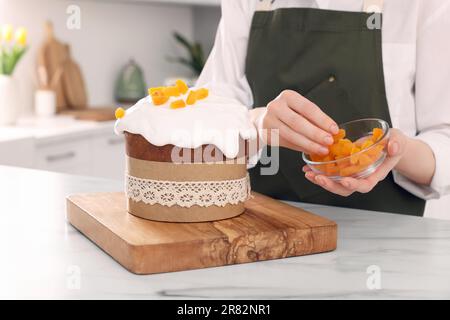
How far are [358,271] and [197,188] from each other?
26 centimetres

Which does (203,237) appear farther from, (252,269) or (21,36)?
(21,36)

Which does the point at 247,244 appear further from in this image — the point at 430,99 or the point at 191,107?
the point at 430,99

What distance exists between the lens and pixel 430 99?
4.65 ft

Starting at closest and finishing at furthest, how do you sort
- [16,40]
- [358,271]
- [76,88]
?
1. [358,271]
2. [16,40]
3. [76,88]

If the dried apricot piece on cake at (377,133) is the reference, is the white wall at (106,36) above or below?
above

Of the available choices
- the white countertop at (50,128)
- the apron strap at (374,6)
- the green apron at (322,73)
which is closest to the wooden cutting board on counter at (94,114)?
the white countertop at (50,128)

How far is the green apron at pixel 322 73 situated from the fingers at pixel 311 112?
38 cm

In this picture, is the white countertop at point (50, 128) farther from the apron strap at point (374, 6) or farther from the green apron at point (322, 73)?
the apron strap at point (374, 6)

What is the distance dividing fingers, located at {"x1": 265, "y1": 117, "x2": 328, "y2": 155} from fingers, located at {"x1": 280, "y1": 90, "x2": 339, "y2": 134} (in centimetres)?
3

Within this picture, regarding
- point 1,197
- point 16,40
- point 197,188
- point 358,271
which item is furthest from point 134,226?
point 16,40

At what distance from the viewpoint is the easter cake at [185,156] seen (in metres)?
0.99

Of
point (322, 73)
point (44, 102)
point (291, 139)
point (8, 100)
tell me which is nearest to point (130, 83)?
point (44, 102)

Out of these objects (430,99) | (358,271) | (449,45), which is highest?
(449,45)

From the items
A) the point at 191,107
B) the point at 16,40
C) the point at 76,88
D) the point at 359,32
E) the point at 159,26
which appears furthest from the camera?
the point at 159,26
